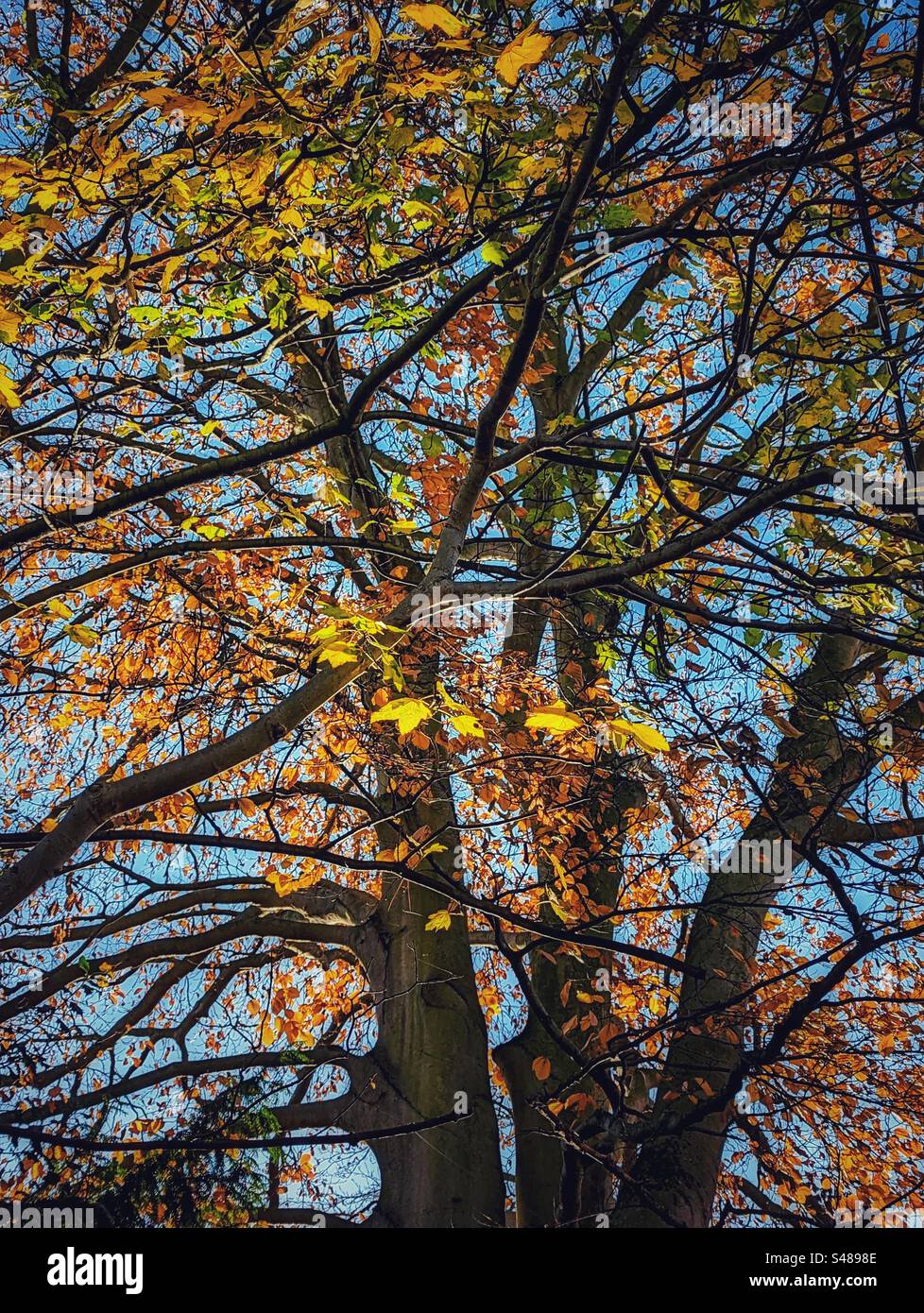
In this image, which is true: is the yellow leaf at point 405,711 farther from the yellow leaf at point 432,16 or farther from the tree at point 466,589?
the yellow leaf at point 432,16

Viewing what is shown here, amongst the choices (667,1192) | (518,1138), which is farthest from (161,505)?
(667,1192)

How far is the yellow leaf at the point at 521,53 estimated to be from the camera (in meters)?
2.42

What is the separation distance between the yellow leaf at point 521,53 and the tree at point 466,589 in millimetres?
25

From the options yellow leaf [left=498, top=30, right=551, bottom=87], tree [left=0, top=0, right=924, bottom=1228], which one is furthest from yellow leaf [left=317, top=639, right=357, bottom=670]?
yellow leaf [left=498, top=30, right=551, bottom=87]

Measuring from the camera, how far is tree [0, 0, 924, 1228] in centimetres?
350

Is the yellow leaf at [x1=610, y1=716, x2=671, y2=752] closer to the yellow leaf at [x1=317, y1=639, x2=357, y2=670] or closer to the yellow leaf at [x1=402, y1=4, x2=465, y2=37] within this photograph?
the yellow leaf at [x1=317, y1=639, x2=357, y2=670]

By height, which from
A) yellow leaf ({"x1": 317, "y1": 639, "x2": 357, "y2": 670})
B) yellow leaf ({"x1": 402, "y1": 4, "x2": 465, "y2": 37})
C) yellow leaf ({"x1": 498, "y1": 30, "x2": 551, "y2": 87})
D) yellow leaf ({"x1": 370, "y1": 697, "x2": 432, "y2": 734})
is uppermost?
yellow leaf ({"x1": 402, "y1": 4, "x2": 465, "y2": 37})

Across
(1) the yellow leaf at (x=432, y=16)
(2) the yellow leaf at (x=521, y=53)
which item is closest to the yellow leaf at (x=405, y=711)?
(2) the yellow leaf at (x=521, y=53)

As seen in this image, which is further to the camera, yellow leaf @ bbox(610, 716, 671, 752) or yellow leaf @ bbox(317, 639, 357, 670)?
yellow leaf @ bbox(317, 639, 357, 670)

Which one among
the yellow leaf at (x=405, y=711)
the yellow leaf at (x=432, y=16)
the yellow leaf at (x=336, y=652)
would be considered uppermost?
the yellow leaf at (x=432, y=16)

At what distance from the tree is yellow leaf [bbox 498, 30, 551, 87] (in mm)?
25

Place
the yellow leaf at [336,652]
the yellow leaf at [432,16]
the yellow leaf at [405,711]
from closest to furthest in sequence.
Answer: the yellow leaf at [432,16], the yellow leaf at [405,711], the yellow leaf at [336,652]

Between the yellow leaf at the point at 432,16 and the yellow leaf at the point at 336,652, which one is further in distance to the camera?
the yellow leaf at the point at 336,652

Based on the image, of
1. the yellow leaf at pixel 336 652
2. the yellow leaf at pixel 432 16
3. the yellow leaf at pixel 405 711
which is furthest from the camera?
the yellow leaf at pixel 336 652
